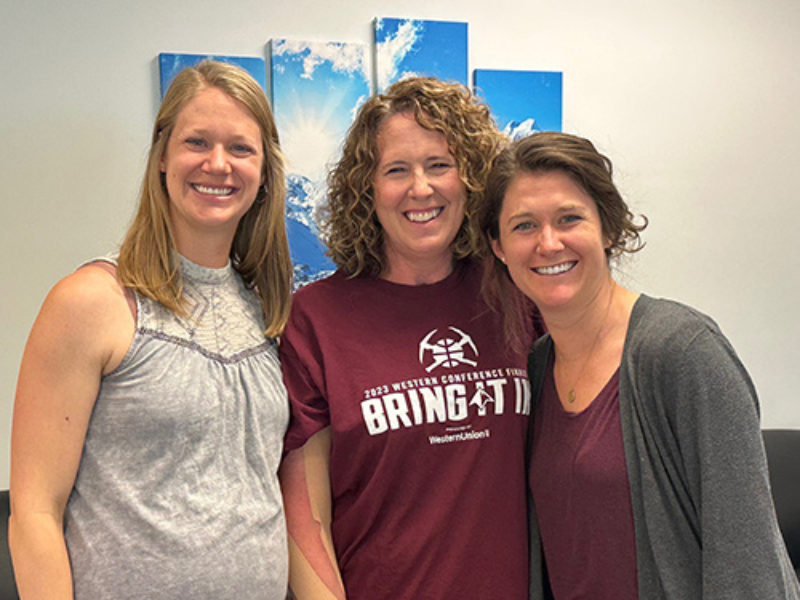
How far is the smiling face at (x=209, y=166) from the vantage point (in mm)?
1688

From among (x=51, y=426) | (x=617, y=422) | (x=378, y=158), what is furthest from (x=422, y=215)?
(x=51, y=426)

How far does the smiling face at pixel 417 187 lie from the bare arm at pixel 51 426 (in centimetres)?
68

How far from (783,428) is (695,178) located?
3.70 ft

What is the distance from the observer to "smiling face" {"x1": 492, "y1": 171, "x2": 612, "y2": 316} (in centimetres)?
165

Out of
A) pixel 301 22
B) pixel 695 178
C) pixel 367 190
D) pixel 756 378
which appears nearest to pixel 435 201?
pixel 367 190

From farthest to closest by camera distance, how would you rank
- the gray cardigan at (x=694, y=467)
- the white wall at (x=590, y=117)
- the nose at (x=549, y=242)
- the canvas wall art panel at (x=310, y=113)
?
1. the canvas wall art panel at (x=310, y=113)
2. the white wall at (x=590, y=117)
3. the nose at (x=549, y=242)
4. the gray cardigan at (x=694, y=467)

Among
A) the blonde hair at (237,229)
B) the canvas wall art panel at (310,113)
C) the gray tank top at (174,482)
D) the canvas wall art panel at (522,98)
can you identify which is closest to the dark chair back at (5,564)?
the canvas wall art panel at (310,113)

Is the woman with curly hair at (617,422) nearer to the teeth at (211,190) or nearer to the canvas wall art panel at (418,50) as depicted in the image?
the teeth at (211,190)

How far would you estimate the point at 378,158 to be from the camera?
1922 millimetres

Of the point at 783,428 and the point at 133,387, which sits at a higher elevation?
the point at 133,387

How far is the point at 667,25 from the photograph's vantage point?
3.42 meters

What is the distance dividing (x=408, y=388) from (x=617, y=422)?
0.44 m

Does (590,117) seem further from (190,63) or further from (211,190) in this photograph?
(211,190)

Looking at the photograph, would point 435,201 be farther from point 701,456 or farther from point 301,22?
point 301,22
